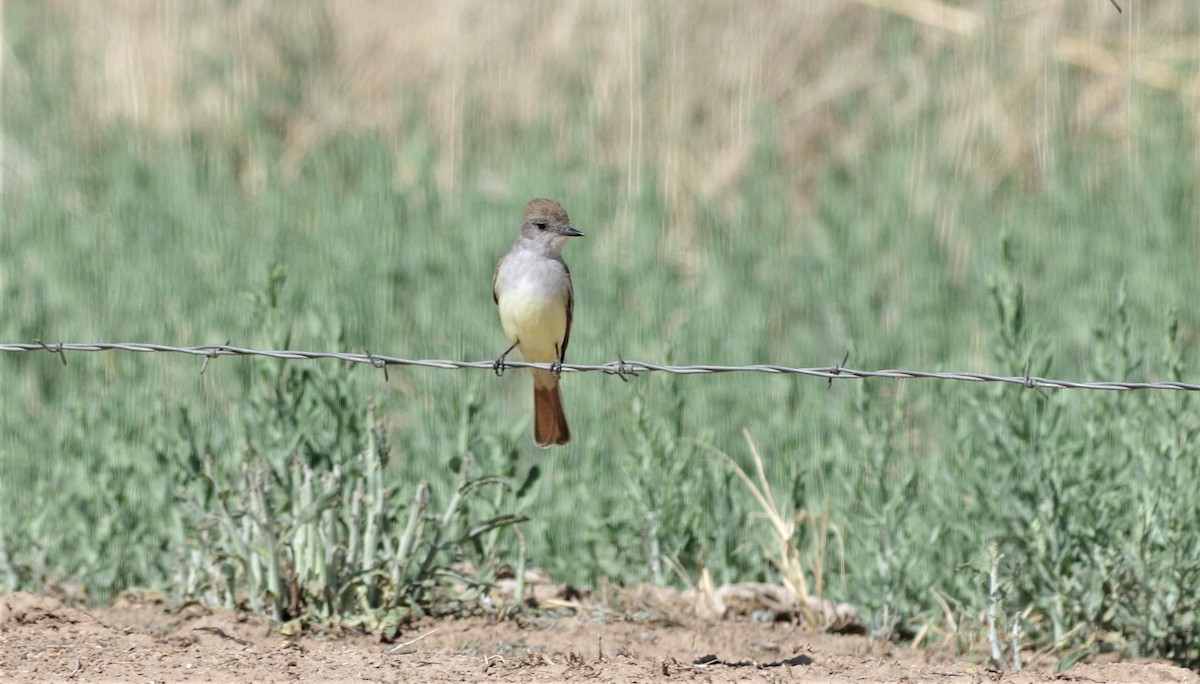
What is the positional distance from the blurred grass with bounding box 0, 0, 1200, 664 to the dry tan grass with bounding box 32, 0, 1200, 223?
3cm

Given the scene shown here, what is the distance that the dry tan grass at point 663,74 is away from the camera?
12336mm

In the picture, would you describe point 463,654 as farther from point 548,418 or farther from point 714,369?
point 548,418

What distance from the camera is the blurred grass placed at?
5.81 metres

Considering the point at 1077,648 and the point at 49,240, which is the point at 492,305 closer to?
the point at 49,240

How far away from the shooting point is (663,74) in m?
12.5

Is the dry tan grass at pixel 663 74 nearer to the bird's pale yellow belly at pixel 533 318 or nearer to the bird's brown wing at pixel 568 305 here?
the bird's brown wing at pixel 568 305

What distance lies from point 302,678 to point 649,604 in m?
1.63

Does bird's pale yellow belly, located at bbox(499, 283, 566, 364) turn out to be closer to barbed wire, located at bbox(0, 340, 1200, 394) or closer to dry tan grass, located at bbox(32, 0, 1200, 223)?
barbed wire, located at bbox(0, 340, 1200, 394)

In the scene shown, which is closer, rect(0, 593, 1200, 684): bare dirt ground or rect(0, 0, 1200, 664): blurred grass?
rect(0, 593, 1200, 684): bare dirt ground

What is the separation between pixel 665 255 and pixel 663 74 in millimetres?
2563

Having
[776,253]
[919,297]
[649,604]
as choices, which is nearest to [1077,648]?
[649,604]

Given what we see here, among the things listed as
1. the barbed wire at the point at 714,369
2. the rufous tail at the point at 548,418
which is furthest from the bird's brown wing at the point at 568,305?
the barbed wire at the point at 714,369

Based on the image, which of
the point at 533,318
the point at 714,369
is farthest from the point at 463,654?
the point at 533,318

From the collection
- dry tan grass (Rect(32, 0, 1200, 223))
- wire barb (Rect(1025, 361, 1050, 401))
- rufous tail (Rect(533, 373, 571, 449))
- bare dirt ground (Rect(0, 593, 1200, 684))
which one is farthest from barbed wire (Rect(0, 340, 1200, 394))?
A: dry tan grass (Rect(32, 0, 1200, 223))
